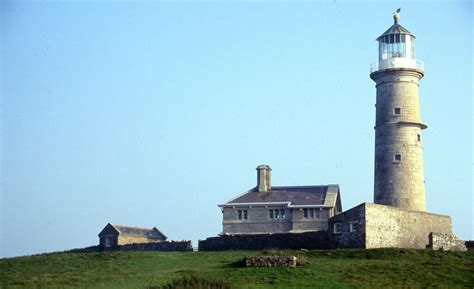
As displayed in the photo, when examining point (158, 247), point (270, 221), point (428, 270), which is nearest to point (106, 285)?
point (428, 270)

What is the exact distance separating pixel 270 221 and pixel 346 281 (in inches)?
890

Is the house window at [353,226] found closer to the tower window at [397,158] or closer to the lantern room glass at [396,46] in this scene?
the tower window at [397,158]

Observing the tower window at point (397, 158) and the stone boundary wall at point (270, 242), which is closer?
the stone boundary wall at point (270, 242)

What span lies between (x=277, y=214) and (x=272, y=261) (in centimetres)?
1894

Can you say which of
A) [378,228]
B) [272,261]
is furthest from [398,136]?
[272,261]

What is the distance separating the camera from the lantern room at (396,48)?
55344mm

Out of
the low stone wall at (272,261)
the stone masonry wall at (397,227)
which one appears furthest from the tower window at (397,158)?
the low stone wall at (272,261)

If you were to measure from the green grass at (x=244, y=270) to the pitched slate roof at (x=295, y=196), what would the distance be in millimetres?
11627

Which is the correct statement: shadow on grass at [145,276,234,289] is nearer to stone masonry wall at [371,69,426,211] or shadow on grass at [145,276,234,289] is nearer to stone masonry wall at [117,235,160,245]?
stone masonry wall at [371,69,426,211]

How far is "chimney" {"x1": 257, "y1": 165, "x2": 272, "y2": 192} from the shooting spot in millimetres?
58844

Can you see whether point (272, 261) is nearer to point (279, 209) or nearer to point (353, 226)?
point (353, 226)

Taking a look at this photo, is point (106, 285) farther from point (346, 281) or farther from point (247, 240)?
point (247, 240)

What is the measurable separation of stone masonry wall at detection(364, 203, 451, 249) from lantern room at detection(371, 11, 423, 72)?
9.93 meters

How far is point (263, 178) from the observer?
193 ft
